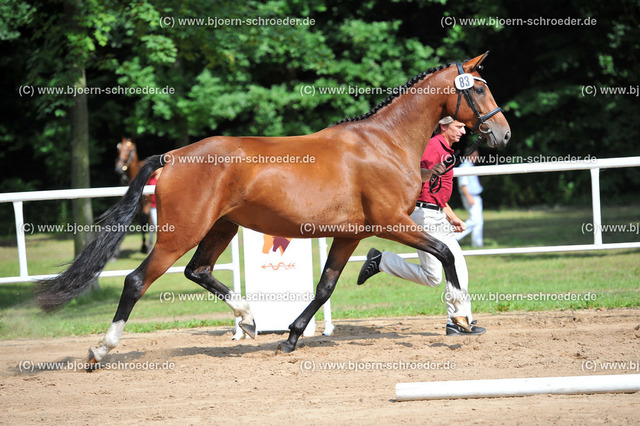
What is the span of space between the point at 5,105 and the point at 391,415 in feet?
69.1

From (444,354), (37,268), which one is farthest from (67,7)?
(444,354)

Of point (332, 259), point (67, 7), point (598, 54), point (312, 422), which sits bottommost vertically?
point (312, 422)

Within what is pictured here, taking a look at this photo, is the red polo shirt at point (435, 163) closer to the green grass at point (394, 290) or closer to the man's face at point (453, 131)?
the man's face at point (453, 131)

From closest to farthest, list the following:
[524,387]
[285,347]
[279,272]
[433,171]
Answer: [524,387], [285,347], [433,171], [279,272]

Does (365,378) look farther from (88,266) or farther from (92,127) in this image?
(92,127)

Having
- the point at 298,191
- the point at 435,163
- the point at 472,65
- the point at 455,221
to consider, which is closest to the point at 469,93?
the point at 472,65

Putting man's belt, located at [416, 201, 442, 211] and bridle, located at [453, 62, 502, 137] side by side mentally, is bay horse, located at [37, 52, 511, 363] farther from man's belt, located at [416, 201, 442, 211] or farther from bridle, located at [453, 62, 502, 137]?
man's belt, located at [416, 201, 442, 211]

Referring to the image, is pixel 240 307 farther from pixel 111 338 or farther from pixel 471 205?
pixel 471 205

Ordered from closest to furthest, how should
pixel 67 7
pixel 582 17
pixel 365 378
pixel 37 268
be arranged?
1. pixel 365 378
2. pixel 67 7
3. pixel 37 268
4. pixel 582 17

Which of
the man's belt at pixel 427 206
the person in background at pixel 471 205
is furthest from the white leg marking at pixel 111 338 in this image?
the person in background at pixel 471 205

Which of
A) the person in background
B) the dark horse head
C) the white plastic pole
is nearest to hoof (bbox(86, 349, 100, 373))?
the white plastic pole

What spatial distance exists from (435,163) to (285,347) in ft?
7.10

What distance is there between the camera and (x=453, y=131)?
21.9ft

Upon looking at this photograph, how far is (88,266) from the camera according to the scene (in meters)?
5.79
